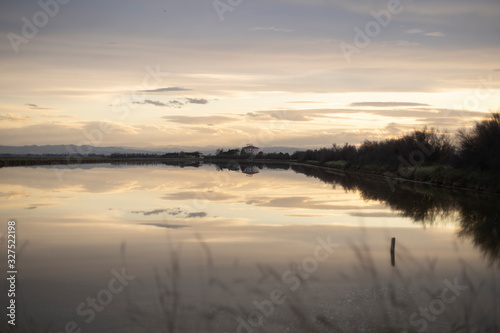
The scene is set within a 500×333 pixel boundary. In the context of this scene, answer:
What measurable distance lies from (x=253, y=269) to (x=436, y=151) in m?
41.7

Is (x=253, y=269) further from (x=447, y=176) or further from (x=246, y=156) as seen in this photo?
(x=246, y=156)

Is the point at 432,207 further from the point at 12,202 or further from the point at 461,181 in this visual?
the point at 12,202

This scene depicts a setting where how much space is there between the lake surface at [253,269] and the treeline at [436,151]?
9112 millimetres

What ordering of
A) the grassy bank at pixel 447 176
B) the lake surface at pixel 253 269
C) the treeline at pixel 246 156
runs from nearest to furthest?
the lake surface at pixel 253 269 < the grassy bank at pixel 447 176 < the treeline at pixel 246 156

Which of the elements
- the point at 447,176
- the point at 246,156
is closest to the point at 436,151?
the point at 447,176

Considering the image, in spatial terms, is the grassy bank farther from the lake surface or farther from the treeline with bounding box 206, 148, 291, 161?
the treeline with bounding box 206, 148, 291, 161

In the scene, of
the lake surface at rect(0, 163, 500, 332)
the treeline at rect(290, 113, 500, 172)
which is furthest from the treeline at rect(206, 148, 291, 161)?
the lake surface at rect(0, 163, 500, 332)

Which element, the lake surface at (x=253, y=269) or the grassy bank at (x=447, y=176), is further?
the grassy bank at (x=447, y=176)

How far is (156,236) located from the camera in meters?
15.5

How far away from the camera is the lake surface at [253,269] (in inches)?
319

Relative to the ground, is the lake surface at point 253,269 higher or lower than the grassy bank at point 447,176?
lower

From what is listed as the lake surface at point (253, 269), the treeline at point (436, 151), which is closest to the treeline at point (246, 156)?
the treeline at point (436, 151)

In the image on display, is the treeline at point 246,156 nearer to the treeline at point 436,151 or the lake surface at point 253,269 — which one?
the treeline at point 436,151

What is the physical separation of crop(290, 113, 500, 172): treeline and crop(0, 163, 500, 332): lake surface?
911 cm
